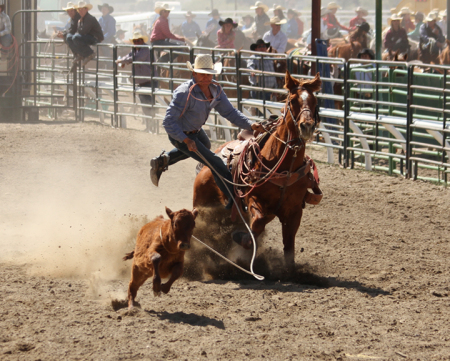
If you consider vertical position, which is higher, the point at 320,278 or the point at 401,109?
the point at 401,109

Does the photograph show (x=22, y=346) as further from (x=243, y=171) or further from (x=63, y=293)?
(x=243, y=171)

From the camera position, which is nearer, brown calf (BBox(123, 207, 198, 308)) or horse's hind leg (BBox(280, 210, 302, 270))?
brown calf (BBox(123, 207, 198, 308))

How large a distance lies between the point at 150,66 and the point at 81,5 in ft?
8.56

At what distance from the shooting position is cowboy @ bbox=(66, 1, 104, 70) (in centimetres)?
1571

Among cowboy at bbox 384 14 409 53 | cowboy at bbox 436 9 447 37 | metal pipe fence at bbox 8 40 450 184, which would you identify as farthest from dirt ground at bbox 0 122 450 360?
cowboy at bbox 436 9 447 37

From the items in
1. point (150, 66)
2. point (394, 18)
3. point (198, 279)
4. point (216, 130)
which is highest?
point (394, 18)

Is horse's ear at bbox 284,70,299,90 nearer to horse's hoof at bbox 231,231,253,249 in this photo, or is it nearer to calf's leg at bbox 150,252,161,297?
horse's hoof at bbox 231,231,253,249

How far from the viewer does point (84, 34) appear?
15773 millimetres

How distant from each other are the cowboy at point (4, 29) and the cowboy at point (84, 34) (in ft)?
5.79

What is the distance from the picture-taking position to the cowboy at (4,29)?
16562 mm

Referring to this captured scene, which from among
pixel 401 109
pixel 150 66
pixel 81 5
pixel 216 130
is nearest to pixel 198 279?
pixel 401 109

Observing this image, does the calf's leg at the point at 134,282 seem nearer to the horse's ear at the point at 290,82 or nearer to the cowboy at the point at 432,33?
the horse's ear at the point at 290,82

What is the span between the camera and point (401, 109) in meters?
11.4

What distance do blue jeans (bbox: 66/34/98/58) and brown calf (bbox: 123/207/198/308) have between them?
1146 cm
